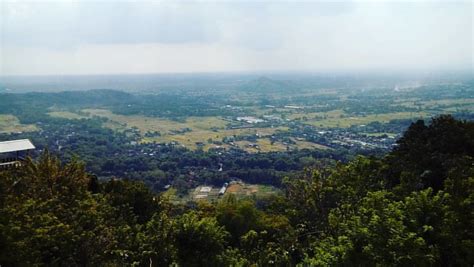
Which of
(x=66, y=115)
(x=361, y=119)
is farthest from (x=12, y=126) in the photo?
(x=361, y=119)

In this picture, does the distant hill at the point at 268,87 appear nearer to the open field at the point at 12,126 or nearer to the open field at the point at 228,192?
the open field at the point at 12,126

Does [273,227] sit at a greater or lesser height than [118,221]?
lesser

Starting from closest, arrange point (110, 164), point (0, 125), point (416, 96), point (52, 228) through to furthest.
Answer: point (52, 228), point (110, 164), point (0, 125), point (416, 96)

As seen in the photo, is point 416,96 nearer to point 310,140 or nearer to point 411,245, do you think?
point 310,140

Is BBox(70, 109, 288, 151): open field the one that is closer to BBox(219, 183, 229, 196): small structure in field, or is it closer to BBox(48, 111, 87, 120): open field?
BBox(48, 111, 87, 120): open field

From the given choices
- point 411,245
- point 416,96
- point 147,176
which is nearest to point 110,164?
point 147,176

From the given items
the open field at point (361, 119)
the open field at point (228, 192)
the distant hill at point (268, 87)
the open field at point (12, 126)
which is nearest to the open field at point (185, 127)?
the open field at point (361, 119)
